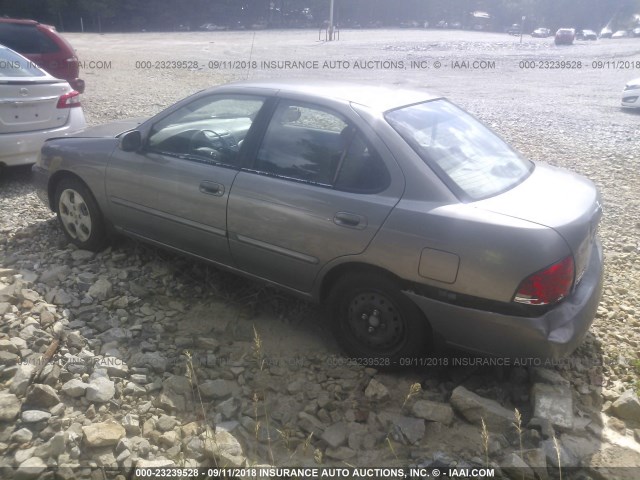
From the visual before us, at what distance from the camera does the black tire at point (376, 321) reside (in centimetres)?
329

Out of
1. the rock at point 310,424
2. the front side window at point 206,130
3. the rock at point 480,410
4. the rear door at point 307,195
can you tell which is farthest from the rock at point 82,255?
the rock at point 480,410

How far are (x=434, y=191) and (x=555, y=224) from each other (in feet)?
2.15

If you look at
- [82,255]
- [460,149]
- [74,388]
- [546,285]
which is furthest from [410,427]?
[82,255]

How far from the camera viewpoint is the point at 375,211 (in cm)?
326

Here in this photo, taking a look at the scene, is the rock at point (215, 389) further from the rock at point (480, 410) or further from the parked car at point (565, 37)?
the parked car at point (565, 37)

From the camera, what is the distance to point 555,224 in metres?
2.98

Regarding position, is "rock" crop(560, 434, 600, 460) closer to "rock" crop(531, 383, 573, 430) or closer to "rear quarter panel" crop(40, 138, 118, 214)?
"rock" crop(531, 383, 573, 430)

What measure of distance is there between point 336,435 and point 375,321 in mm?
714

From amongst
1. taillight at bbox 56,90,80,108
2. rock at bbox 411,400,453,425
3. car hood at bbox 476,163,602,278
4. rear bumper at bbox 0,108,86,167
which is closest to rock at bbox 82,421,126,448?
rock at bbox 411,400,453,425

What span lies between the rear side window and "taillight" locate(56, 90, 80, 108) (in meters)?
3.94

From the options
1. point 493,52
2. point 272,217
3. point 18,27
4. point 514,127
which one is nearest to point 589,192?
point 272,217

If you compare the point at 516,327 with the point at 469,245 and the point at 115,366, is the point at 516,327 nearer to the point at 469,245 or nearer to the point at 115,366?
the point at 469,245

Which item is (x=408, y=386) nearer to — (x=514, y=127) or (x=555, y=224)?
(x=555, y=224)

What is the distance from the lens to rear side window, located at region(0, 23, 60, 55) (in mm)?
9672
